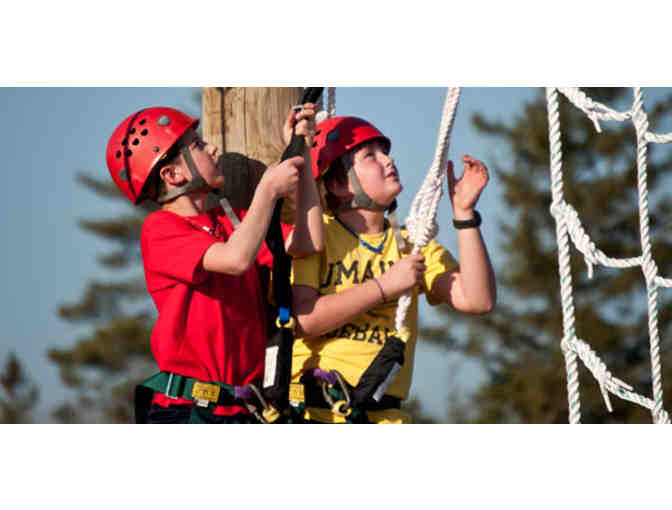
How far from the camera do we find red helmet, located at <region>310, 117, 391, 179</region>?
315 cm

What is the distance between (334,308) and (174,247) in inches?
22.4

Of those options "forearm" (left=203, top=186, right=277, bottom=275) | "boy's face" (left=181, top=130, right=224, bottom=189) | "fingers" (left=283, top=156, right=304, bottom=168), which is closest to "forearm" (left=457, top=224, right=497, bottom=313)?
"fingers" (left=283, top=156, right=304, bottom=168)

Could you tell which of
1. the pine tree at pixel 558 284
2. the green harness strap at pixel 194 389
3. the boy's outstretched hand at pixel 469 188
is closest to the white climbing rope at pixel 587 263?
the boy's outstretched hand at pixel 469 188

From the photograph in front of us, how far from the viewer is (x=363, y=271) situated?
305 cm

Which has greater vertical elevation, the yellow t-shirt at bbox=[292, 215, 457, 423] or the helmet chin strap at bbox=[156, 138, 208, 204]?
the helmet chin strap at bbox=[156, 138, 208, 204]

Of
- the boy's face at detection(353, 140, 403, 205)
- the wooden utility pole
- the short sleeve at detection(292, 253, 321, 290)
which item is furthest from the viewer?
the wooden utility pole

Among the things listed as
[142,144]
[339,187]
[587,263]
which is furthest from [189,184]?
[587,263]

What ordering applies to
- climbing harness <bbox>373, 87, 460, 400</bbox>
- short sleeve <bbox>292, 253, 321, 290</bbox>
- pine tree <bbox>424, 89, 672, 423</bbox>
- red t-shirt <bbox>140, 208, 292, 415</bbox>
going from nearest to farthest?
red t-shirt <bbox>140, 208, 292, 415</bbox> → climbing harness <bbox>373, 87, 460, 400</bbox> → short sleeve <bbox>292, 253, 321, 290</bbox> → pine tree <bbox>424, 89, 672, 423</bbox>

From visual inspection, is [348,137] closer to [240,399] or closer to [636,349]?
[240,399]

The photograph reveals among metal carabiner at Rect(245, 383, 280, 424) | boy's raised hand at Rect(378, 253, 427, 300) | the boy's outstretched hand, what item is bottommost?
metal carabiner at Rect(245, 383, 280, 424)

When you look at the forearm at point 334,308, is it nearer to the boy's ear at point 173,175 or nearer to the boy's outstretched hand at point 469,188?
the boy's outstretched hand at point 469,188

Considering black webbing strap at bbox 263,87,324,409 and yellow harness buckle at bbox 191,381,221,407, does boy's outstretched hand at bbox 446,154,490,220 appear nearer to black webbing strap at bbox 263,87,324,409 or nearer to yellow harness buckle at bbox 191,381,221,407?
black webbing strap at bbox 263,87,324,409

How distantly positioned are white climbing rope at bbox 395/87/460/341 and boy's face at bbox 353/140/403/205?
11 centimetres

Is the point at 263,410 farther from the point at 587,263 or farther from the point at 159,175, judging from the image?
the point at 587,263
